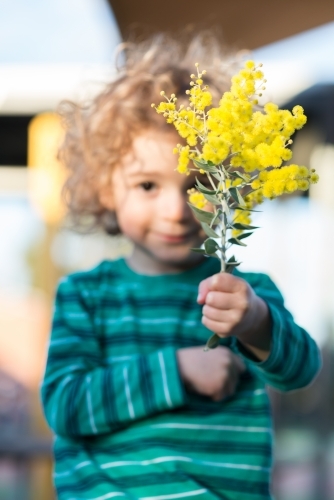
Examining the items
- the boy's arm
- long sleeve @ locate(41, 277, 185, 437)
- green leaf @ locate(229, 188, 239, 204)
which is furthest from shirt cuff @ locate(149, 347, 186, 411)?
green leaf @ locate(229, 188, 239, 204)

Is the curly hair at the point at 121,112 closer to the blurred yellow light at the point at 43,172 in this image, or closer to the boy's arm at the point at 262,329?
the boy's arm at the point at 262,329

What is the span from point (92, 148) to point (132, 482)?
664 mm

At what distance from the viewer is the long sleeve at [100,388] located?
4.39ft

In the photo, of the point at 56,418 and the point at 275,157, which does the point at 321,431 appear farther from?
the point at 275,157

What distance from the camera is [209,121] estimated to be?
2.85ft

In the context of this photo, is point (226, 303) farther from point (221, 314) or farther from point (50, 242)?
point (50, 242)

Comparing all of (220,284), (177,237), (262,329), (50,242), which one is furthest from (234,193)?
(50,242)

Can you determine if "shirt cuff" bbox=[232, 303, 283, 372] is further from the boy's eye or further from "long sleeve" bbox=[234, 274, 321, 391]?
the boy's eye

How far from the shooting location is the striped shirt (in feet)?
4.35

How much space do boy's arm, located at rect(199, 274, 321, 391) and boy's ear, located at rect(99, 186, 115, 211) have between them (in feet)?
1.07

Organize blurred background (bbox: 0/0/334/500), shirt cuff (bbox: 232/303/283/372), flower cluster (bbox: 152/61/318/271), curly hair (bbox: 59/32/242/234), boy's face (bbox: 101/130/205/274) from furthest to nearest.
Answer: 1. blurred background (bbox: 0/0/334/500)
2. curly hair (bbox: 59/32/242/234)
3. boy's face (bbox: 101/130/205/274)
4. shirt cuff (bbox: 232/303/283/372)
5. flower cluster (bbox: 152/61/318/271)

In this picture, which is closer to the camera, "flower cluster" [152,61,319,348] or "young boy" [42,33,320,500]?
"flower cluster" [152,61,319,348]

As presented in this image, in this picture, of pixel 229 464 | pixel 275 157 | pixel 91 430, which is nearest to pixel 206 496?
pixel 229 464

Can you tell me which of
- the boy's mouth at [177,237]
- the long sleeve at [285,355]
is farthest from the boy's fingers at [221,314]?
the boy's mouth at [177,237]
